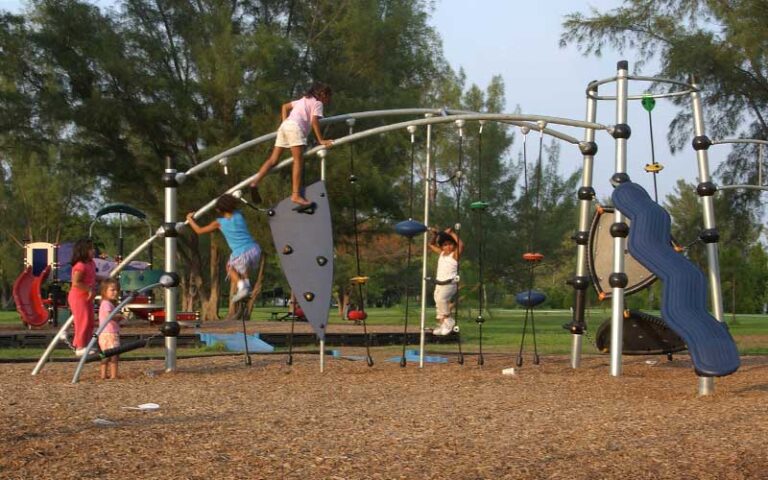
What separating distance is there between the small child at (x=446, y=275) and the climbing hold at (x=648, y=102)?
284cm

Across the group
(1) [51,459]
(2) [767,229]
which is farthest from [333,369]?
(2) [767,229]

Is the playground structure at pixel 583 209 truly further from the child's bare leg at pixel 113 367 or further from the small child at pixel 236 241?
the child's bare leg at pixel 113 367

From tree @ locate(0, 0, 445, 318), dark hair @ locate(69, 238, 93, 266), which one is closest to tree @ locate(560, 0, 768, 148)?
tree @ locate(0, 0, 445, 318)

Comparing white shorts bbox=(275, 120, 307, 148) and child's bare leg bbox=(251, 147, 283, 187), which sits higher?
white shorts bbox=(275, 120, 307, 148)

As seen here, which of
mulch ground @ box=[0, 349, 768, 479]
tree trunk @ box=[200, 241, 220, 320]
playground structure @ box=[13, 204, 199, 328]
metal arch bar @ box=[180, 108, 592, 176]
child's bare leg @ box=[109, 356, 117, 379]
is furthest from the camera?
tree trunk @ box=[200, 241, 220, 320]

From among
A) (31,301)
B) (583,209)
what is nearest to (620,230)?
(583,209)

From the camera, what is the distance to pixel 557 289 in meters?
63.6

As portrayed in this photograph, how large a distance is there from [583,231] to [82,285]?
6.15 meters

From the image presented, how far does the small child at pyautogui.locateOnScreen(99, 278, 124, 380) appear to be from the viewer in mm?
11148

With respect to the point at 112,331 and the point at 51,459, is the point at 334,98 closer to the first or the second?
the point at 112,331

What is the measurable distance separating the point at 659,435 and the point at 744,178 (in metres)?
23.5

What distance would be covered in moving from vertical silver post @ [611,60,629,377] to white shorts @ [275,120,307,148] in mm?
3636

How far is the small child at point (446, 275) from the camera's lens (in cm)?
1283

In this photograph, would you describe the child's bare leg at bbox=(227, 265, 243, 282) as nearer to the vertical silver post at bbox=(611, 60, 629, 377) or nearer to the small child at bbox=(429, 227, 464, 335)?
the small child at bbox=(429, 227, 464, 335)
